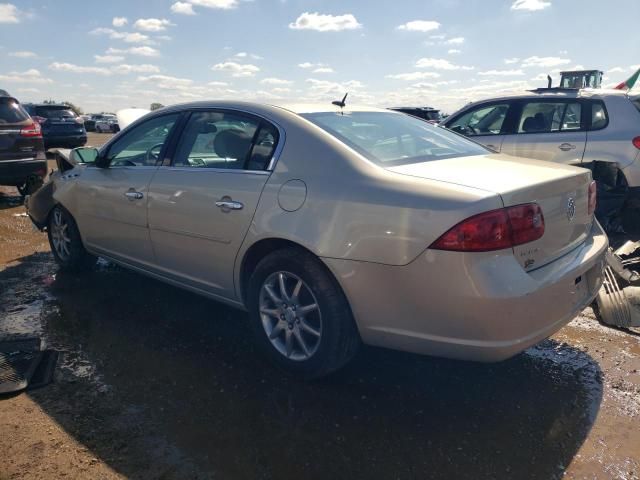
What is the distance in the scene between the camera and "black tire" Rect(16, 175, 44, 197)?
882 centimetres

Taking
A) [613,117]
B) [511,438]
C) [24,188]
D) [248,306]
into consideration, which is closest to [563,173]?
[511,438]

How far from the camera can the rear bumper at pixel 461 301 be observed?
89.4 inches

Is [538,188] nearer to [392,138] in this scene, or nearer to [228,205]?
[392,138]

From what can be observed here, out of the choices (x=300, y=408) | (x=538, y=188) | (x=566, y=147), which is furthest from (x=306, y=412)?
(x=566, y=147)

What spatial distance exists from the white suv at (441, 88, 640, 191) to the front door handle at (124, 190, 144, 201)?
12.6ft

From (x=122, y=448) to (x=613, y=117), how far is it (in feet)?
19.9

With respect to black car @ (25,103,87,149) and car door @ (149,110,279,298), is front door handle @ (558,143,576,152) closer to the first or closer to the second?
car door @ (149,110,279,298)

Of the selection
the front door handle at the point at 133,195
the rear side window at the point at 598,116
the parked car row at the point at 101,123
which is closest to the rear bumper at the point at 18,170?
the front door handle at the point at 133,195

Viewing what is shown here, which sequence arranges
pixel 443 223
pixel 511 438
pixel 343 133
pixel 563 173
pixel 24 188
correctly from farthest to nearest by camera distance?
pixel 24 188 < pixel 343 133 < pixel 563 173 < pixel 511 438 < pixel 443 223

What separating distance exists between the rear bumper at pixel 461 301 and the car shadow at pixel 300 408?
41 centimetres

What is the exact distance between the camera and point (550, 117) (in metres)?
6.30

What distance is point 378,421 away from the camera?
2582 mm

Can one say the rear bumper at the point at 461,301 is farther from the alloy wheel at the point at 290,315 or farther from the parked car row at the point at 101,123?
the parked car row at the point at 101,123

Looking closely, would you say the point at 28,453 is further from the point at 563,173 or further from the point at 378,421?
the point at 563,173
